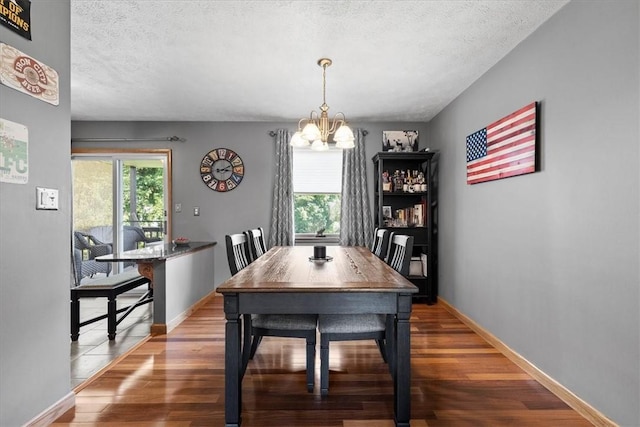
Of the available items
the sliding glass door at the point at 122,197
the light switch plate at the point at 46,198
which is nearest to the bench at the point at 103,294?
the light switch plate at the point at 46,198

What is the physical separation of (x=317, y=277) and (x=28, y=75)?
5.46 ft

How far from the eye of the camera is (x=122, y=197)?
15.0 feet

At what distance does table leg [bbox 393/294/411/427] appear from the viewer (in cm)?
162

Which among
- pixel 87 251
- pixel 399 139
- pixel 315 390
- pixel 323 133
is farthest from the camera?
pixel 87 251

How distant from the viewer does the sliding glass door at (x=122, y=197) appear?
14.9ft

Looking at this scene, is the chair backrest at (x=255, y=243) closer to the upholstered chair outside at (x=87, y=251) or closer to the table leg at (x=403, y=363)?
the table leg at (x=403, y=363)

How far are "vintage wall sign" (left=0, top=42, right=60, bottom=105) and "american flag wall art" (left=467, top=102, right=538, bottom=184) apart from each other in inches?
111

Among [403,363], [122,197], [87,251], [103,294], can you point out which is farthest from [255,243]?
[87,251]

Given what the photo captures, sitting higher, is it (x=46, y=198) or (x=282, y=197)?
(x=282, y=197)

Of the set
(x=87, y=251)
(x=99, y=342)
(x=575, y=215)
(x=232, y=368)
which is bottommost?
(x=99, y=342)

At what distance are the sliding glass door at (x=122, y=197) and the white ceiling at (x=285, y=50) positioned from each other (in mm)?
819

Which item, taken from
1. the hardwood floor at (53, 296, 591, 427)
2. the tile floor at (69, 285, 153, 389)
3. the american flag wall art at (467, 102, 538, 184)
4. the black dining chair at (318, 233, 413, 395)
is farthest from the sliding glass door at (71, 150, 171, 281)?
the american flag wall art at (467, 102, 538, 184)

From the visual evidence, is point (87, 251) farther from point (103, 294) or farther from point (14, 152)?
point (14, 152)

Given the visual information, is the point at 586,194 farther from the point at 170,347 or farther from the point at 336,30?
the point at 170,347
